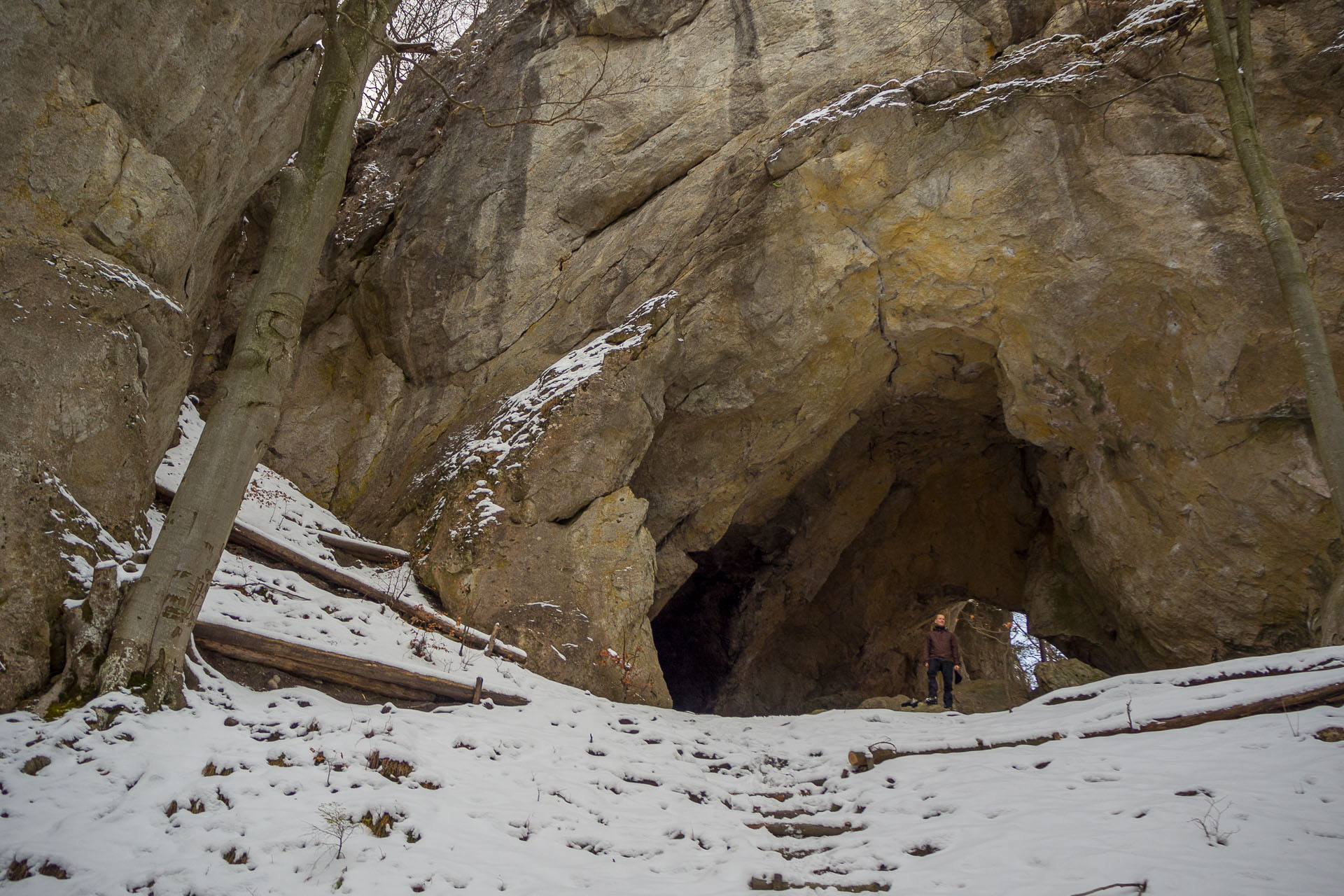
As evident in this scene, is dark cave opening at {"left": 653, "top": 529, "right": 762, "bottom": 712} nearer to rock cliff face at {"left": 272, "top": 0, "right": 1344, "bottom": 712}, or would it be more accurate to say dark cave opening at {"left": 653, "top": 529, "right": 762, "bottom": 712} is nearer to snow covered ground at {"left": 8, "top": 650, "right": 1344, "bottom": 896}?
rock cliff face at {"left": 272, "top": 0, "right": 1344, "bottom": 712}

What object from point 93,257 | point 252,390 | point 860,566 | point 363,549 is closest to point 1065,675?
point 860,566

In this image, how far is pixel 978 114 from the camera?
9641mm

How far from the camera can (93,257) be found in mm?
5113

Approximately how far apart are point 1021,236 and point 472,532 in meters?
7.48

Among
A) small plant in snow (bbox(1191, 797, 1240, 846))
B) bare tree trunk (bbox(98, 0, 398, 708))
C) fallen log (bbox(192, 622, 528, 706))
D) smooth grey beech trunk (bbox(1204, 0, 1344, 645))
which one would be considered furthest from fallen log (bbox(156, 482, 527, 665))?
smooth grey beech trunk (bbox(1204, 0, 1344, 645))

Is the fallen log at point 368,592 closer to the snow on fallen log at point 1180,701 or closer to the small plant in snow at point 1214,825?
the snow on fallen log at point 1180,701

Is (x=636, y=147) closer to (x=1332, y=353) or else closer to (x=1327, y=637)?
(x=1332, y=353)

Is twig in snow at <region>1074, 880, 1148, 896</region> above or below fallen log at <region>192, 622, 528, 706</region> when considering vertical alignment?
above

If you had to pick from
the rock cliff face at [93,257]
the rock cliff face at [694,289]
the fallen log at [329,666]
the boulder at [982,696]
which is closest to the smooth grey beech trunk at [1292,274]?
the rock cliff face at [694,289]

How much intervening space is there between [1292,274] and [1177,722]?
14.3 feet

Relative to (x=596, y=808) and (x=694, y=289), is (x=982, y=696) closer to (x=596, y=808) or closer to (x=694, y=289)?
(x=694, y=289)

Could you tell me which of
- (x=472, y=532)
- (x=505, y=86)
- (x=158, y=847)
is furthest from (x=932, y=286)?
(x=158, y=847)

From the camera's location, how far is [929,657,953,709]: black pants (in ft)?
33.4

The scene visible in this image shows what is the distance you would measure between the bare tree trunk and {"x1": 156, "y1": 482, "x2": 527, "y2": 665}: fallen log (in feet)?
9.07
